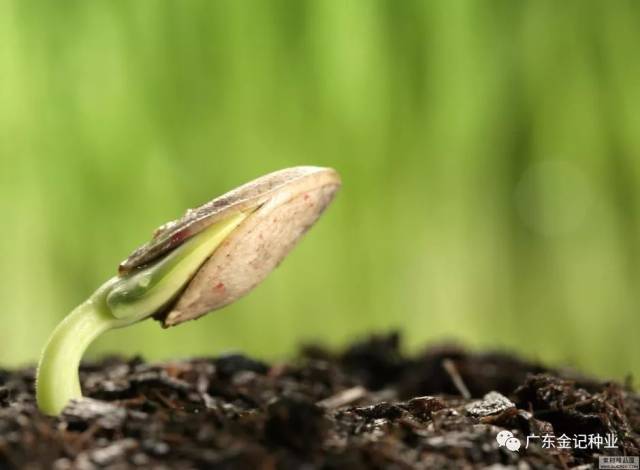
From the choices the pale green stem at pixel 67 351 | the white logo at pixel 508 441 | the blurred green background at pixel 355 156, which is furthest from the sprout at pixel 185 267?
the blurred green background at pixel 355 156

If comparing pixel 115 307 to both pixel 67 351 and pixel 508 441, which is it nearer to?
pixel 67 351

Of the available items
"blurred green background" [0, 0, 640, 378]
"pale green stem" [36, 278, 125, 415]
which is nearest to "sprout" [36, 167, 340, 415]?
"pale green stem" [36, 278, 125, 415]

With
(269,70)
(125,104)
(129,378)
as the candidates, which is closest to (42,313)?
(125,104)

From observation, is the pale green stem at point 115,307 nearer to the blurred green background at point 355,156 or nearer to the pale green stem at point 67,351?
the pale green stem at point 67,351

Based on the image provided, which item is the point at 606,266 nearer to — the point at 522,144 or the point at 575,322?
the point at 575,322

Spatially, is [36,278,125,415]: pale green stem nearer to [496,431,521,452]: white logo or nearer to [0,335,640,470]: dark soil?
[0,335,640,470]: dark soil
